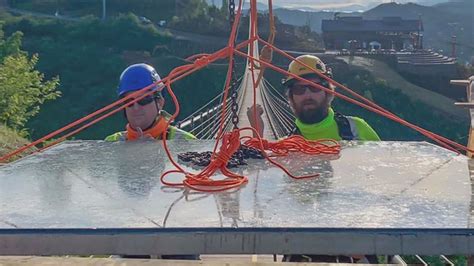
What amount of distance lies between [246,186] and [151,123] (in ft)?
5.44

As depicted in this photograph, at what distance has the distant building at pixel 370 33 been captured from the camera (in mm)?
35562

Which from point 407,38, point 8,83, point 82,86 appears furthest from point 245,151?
point 407,38

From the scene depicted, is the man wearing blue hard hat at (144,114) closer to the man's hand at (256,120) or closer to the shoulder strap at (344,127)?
the man's hand at (256,120)

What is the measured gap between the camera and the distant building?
35562 mm

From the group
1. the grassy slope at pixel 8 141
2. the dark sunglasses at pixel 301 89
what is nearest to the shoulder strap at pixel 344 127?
the dark sunglasses at pixel 301 89

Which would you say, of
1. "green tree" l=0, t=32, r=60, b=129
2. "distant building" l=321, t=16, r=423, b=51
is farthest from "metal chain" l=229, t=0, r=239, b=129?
"distant building" l=321, t=16, r=423, b=51

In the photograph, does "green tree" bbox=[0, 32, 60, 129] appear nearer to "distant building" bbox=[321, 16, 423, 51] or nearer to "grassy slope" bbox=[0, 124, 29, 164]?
"grassy slope" bbox=[0, 124, 29, 164]

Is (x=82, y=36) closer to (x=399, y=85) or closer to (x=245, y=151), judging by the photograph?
(x=399, y=85)

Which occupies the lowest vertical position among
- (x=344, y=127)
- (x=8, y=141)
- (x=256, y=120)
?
(x=8, y=141)

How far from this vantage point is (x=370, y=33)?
117ft

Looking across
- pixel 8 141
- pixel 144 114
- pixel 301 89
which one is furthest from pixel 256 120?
pixel 8 141

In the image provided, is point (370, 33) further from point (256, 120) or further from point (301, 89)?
point (256, 120)

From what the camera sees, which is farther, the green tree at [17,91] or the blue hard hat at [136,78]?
the green tree at [17,91]

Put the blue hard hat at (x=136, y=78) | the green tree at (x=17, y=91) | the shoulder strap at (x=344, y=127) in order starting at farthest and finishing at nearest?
1. the green tree at (x=17, y=91)
2. the blue hard hat at (x=136, y=78)
3. the shoulder strap at (x=344, y=127)
